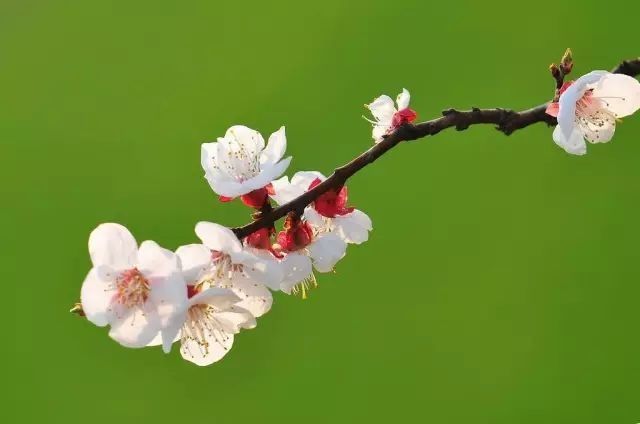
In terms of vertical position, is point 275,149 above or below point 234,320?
above

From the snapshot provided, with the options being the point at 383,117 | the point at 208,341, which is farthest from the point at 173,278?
the point at 383,117

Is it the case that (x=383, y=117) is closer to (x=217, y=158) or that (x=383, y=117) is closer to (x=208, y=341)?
(x=217, y=158)

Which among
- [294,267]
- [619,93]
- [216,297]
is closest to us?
[216,297]

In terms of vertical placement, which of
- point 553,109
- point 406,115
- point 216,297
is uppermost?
point 406,115

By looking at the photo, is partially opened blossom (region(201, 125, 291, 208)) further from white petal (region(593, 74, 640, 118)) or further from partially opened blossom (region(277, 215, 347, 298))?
white petal (region(593, 74, 640, 118))

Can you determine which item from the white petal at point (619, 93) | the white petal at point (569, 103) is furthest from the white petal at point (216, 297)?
the white petal at point (619, 93)

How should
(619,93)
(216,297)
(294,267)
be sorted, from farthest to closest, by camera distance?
(619,93), (294,267), (216,297)

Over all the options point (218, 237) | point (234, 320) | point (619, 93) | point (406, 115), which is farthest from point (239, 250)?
point (619, 93)

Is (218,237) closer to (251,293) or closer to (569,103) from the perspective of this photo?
(251,293)

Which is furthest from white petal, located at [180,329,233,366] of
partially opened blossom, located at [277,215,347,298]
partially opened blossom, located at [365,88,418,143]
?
partially opened blossom, located at [365,88,418,143]
